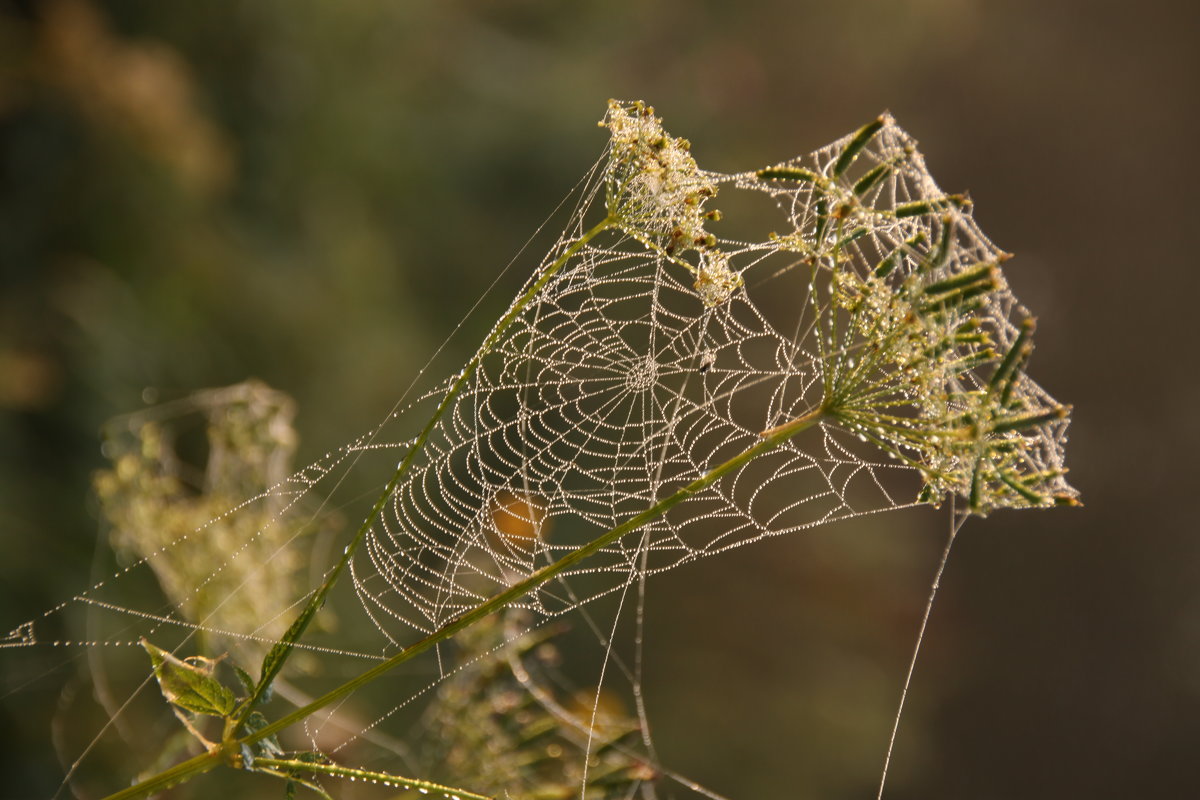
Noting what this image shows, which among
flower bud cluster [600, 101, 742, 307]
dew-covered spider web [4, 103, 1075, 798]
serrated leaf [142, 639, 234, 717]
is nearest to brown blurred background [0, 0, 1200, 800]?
dew-covered spider web [4, 103, 1075, 798]

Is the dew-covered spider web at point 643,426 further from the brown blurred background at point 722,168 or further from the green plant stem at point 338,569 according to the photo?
the brown blurred background at point 722,168

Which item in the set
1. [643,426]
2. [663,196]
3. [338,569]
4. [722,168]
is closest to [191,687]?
[338,569]

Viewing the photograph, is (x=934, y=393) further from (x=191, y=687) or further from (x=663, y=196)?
(x=191, y=687)

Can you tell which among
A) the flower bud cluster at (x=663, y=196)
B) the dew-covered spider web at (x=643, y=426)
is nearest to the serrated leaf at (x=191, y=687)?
the dew-covered spider web at (x=643, y=426)

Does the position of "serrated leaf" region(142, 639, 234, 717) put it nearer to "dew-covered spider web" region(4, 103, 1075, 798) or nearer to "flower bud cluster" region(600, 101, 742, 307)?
"dew-covered spider web" region(4, 103, 1075, 798)

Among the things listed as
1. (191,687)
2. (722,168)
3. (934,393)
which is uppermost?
(722,168)
